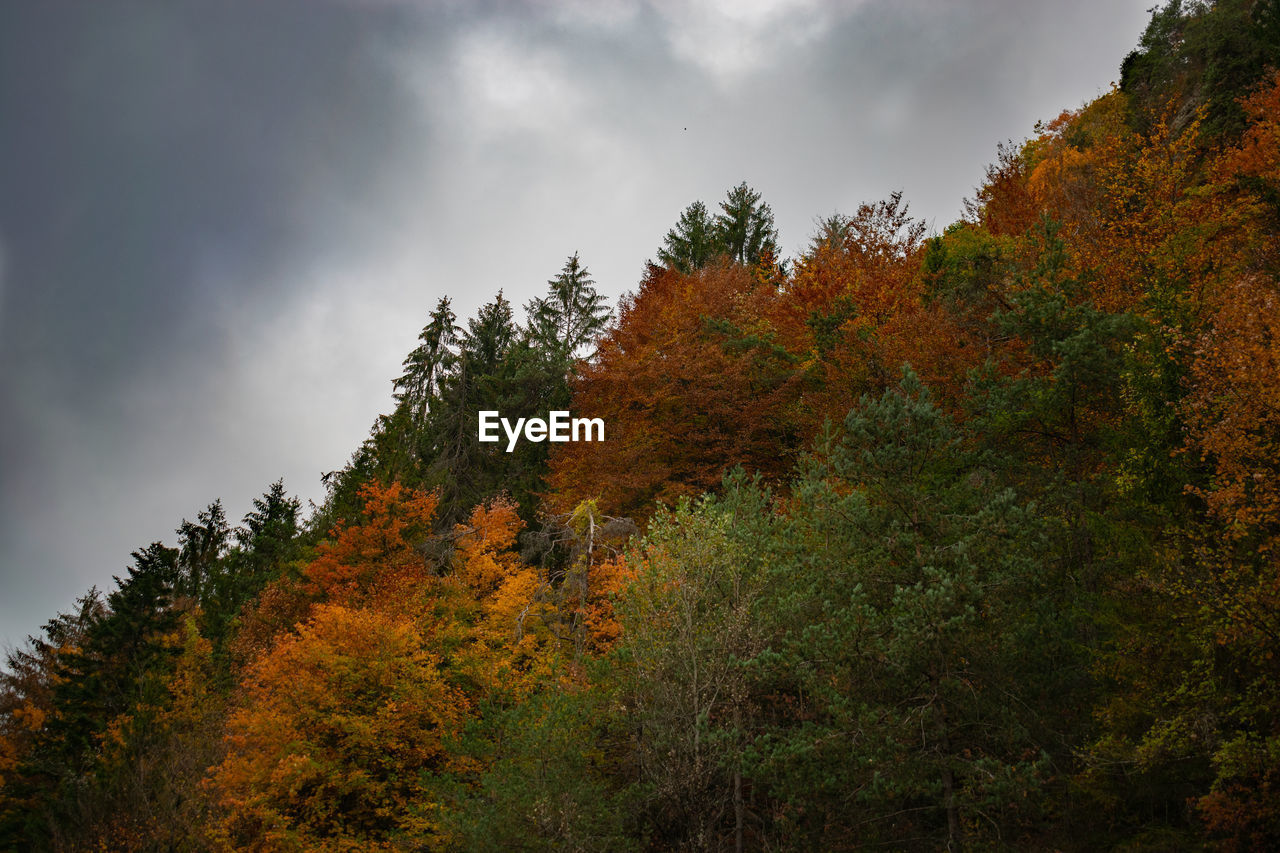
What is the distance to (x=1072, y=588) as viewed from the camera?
47.4 ft

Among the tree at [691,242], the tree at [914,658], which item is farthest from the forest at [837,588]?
the tree at [691,242]

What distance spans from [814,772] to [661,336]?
65.7 ft

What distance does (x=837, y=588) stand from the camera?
522 inches

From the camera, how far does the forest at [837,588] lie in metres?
12.3

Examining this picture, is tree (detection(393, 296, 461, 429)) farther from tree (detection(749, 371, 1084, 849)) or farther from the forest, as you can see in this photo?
tree (detection(749, 371, 1084, 849))

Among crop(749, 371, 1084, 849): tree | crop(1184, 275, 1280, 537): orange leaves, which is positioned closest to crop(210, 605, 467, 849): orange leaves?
crop(749, 371, 1084, 849): tree

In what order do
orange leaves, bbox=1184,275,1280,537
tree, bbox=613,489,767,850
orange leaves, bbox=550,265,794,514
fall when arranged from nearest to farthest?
orange leaves, bbox=1184,275,1280,537 < tree, bbox=613,489,767,850 < orange leaves, bbox=550,265,794,514

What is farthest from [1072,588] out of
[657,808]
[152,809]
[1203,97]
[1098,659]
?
[152,809]

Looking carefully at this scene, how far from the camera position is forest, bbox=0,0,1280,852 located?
1226 centimetres

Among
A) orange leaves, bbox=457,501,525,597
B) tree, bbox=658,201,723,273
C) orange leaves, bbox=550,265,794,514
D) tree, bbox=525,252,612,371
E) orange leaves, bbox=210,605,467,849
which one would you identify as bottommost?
orange leaves, bbox=210,605,467,849

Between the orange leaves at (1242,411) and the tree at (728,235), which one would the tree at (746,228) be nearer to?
the tree at (728,235)

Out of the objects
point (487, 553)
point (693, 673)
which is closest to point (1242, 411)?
point (693, 673)

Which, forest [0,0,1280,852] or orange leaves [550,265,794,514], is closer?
forest [0,0,1280,852]

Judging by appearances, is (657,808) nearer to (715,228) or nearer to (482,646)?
(482,646)
